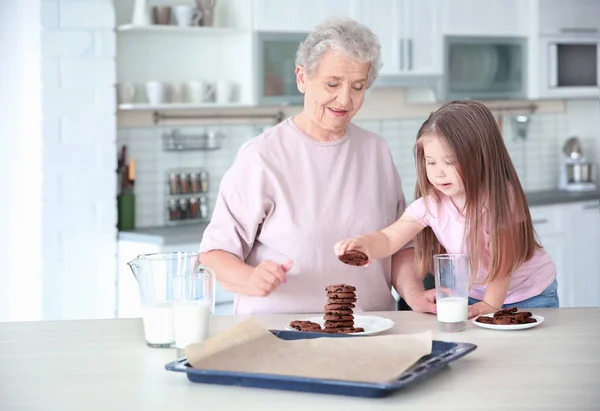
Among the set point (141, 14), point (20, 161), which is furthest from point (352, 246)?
point (141, 14)

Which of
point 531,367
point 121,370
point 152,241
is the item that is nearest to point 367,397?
point 531,367

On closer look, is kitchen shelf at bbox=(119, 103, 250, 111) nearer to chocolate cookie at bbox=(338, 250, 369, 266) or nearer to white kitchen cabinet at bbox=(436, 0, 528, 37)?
white kitchen cabinet at bbox=(436, 0, 528, 37)

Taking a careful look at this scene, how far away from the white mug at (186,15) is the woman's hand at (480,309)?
2.65 metres

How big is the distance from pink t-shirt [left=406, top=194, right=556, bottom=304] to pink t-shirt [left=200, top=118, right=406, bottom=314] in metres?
0.20

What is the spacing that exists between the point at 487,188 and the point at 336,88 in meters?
0.46

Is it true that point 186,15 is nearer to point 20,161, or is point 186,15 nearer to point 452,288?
point 20,161

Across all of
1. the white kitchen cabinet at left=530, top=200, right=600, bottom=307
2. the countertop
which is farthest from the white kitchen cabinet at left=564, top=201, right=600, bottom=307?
the countertop

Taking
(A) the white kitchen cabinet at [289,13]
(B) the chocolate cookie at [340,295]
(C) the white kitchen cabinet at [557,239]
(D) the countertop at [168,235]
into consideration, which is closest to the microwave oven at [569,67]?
(C) the white kitchen cabinet at [557,239]

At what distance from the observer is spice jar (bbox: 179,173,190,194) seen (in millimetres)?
4741

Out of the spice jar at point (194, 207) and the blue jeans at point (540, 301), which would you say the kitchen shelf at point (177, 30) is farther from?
the blue jeans at point (540, 301)

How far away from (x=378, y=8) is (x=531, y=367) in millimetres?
3521

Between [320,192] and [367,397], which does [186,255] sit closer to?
[367,397]

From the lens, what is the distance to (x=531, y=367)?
5.70 feet

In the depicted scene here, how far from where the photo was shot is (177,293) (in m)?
1.85
